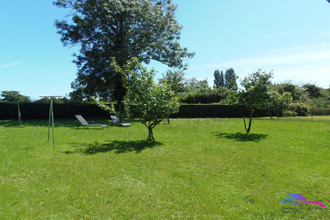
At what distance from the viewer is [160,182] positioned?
4945mm

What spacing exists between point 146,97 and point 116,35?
17365 millimetres

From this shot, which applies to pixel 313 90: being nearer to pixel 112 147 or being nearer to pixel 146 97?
pixel 146 97

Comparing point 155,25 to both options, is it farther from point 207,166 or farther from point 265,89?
point 207,166

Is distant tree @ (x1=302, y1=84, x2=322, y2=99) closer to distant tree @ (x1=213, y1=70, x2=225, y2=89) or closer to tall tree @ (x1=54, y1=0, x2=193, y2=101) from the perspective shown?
tall tree @ (x1=54, y1=0, x2=193, y2=101)

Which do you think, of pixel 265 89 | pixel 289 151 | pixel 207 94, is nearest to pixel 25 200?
pixel 289 151

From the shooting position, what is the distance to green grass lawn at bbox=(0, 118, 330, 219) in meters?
3.67

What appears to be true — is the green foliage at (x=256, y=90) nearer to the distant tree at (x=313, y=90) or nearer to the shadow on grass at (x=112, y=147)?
the shadow on grass at (x=112, y=147)

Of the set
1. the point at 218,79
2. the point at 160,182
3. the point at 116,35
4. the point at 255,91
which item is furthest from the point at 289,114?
the point at 218,79

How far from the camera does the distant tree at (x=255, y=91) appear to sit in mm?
12812

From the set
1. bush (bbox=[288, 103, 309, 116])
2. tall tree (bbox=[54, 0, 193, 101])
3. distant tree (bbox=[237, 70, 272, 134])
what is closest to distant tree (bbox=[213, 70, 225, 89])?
bush (bbox=[288, 103, 309, 116])

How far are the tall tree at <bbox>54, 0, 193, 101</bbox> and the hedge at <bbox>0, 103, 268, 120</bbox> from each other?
2854 mm

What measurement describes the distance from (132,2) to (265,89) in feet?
53.9

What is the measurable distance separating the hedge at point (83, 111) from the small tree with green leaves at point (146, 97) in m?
17.2

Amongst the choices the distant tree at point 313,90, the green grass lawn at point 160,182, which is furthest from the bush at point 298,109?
the green grass lawn at point 160,182
